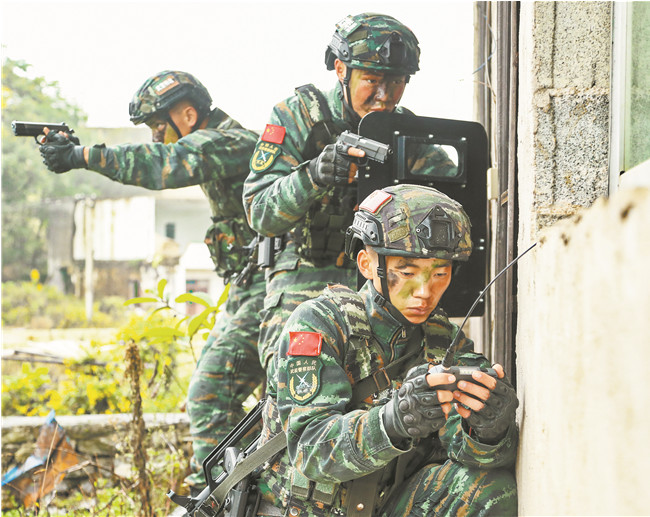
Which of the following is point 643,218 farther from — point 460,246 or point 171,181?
point 171,181

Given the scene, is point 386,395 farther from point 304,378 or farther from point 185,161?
point 185,161

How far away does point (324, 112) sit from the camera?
3.40 metres

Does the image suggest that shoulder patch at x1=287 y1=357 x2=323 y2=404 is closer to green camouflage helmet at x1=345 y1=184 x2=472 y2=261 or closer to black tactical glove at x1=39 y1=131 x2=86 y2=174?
green camouflage helmet at x1=345 y1=184 x2=472 y2=261

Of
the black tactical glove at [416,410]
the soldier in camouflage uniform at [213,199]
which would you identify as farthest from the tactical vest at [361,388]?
the soldier in camouflage uniform at [213,199]

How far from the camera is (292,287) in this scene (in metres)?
3.45

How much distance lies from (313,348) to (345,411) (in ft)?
0.69

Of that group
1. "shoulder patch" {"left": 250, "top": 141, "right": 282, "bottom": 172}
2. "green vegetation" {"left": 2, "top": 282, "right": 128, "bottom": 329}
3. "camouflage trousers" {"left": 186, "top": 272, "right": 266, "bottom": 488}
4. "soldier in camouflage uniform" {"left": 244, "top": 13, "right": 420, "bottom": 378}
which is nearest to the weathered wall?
"soldier in camouflage uniform" {"left": 244, "top": 13, "right": 420, "bottom": 378}

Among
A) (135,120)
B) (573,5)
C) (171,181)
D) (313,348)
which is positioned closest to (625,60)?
(573,5)

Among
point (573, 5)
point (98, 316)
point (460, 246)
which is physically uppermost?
point (573, 5)

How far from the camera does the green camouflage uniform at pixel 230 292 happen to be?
4109mm

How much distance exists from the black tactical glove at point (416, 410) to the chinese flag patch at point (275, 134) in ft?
5.30

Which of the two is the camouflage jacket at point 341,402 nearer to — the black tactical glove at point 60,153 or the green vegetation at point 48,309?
the black tactical glove at point 60,153

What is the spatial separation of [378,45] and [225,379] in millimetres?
1799

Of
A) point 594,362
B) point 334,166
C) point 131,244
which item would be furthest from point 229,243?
point 131,244
